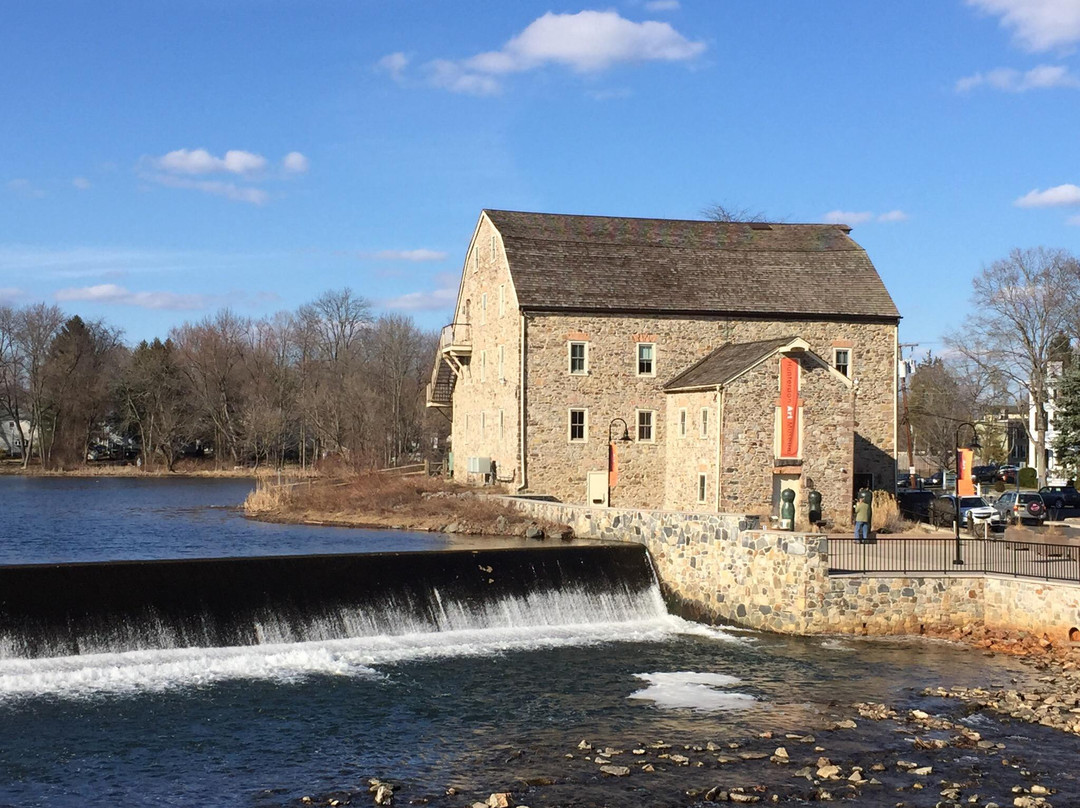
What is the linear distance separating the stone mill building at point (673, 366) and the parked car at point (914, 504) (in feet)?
4.74

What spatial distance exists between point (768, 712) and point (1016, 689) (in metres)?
4.88

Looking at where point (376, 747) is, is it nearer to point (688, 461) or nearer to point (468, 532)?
point (468, 532)

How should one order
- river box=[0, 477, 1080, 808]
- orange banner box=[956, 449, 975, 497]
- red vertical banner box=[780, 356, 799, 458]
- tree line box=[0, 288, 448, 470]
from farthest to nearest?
tree line box=[0, 288, 448, 470] < red vertical banner box=[780, 356, 799, 458] < orange banner box=[956, 449, 975, 497] < river box=[0, 477, 1080, 808]

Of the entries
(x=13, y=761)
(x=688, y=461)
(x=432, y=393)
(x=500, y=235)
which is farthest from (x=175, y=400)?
(x=13, y=761)

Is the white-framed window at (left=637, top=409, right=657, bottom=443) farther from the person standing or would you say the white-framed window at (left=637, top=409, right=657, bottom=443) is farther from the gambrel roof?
the person standing

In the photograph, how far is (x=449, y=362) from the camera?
5031 centimetres

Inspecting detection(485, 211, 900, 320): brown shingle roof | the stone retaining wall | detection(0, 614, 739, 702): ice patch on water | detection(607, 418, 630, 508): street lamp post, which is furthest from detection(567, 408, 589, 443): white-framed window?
detection(0, 614, 739, 702): ice patch on water

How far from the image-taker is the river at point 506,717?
14.5m

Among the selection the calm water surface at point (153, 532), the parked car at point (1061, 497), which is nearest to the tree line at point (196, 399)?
the calm water surface at point (153, 532)

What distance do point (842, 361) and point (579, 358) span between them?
10.0 metres

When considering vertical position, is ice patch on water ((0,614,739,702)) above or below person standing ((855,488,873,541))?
below

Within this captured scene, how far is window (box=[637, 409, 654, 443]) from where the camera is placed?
41.2 metres

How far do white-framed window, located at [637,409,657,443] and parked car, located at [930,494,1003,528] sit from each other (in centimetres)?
993

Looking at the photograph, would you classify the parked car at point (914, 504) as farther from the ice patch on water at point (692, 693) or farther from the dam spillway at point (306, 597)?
the ice patch on water at point (692, 693)
